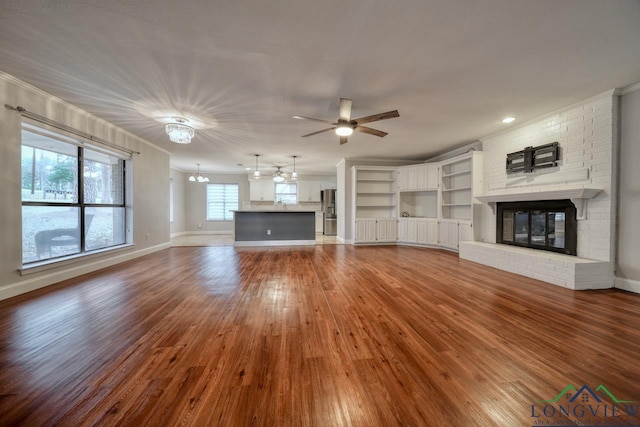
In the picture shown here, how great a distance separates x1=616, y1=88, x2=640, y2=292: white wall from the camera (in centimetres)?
282

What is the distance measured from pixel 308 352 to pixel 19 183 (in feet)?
13.6

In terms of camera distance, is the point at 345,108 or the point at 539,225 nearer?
the point at 345,108

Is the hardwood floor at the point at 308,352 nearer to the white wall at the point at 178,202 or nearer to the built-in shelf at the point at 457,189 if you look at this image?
the built-in shelf at the point at 457,189

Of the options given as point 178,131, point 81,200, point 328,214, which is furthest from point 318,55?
point 328,214

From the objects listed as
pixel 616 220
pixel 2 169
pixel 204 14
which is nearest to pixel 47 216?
pixel 2 169

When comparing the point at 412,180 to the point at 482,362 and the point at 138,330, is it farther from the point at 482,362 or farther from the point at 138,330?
the point at 138,330

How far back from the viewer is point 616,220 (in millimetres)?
3004

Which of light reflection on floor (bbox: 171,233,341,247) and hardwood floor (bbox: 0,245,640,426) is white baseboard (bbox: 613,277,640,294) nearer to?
hardwood floor (bbox: 0,245,640,426)

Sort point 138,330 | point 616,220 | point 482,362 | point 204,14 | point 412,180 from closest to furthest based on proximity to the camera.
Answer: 1. point 482,362
2. point 204,14
3. point 138,330
4. point 616,220
5. point 412,180

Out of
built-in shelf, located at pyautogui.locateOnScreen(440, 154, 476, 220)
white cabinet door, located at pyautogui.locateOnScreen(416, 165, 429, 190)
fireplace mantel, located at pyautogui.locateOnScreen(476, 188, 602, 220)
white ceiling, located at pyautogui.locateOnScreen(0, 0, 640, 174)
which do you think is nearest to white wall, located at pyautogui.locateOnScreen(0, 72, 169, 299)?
white ceiling, located at pyautogui.locateOnScreen(0, 0, 640, 174)

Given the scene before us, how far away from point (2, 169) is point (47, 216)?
863mm

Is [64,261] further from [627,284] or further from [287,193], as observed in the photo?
[627,284]

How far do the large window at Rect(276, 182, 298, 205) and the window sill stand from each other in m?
5.74

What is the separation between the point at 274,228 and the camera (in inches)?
267
